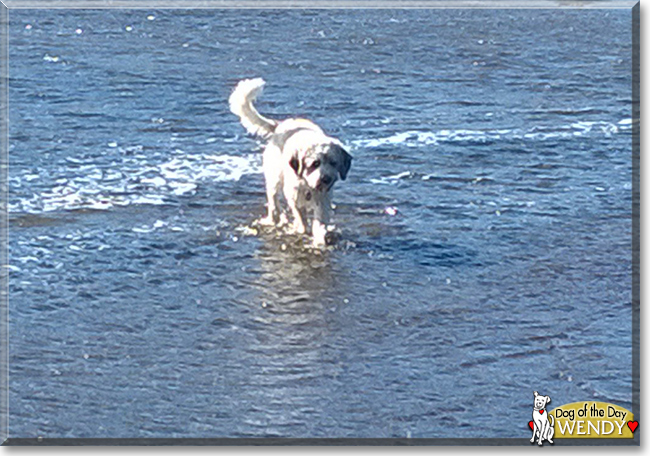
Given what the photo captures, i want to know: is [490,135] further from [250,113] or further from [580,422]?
[580,422]

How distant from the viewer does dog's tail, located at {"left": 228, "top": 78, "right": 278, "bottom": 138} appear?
17938 mm

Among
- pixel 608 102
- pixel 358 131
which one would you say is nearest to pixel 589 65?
pixel 608 102

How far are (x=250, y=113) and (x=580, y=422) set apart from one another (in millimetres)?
5754

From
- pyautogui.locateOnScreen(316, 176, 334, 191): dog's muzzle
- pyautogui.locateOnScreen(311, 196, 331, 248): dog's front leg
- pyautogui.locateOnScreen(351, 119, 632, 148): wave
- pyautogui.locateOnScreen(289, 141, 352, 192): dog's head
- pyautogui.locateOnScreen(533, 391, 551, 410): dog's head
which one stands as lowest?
pyautogui.locateOnScreen(533, 391, 551, 410): dog's head

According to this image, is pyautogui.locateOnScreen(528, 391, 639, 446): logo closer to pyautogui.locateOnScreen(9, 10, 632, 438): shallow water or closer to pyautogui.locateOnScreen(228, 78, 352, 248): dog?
pyautogui.locateOnScreen(9, 10, 632, 438): shallow water

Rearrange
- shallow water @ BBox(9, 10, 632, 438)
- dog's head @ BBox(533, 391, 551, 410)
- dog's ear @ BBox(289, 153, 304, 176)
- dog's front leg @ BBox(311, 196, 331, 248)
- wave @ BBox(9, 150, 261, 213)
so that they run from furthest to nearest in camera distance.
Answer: wave @ BBox(9, 150, 261, 213) → dog's front leg @ BBox(311, 196, 331, 248) → dog's ear @ BBox(289, 153, 304, 176) → shallow water @ BBox(9, 10, 632, 438) → dog's head @ BBox(533, 391, 551, 410)

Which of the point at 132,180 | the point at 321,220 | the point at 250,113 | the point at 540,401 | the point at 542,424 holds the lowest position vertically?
the point at 542,424

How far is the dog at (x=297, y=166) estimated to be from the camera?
1694 cm

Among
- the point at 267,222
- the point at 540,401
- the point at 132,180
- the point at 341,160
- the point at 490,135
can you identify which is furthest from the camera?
the point at 490,135

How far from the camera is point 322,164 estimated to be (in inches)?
665

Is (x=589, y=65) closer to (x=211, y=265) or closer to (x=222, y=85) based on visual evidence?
(x=222, y=85)

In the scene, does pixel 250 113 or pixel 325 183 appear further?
pixel 250 113

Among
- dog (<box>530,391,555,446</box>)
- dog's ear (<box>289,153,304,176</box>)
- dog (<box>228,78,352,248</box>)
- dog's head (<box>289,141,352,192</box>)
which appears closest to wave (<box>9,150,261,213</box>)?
dog (<box>228,78,352,248</box>)

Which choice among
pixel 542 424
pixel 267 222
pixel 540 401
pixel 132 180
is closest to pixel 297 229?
pixel 267 222
